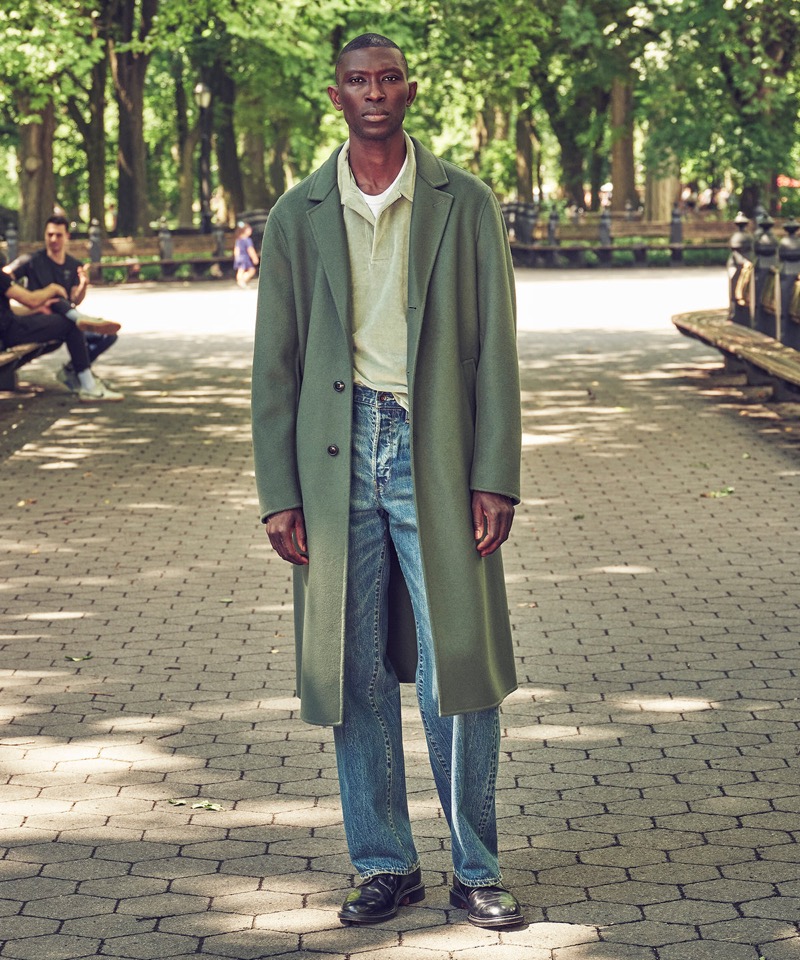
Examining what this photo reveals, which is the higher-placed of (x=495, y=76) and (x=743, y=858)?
(x=495, y=76)

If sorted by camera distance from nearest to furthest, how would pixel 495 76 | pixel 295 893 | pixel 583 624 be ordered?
pixel 295 893, pixel 583 624, pixel 495 76

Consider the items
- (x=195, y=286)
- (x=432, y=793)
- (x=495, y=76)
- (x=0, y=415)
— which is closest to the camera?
(x=432, y=793)

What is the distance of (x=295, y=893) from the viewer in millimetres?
4066

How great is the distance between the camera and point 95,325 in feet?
45.4

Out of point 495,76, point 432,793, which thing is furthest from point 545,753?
point 495,76

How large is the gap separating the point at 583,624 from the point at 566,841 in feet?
7.83

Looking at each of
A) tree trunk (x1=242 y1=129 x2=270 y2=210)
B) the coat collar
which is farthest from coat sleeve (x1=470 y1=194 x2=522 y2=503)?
tree trunk (x1=242 y1=129 x2=270 y2=210)

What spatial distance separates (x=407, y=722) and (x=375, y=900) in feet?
5.37

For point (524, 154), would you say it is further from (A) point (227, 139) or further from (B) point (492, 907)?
(B) point (492, 907)

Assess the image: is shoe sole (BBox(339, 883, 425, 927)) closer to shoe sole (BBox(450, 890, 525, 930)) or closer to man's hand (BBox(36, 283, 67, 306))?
shoe sole (BBox(450, 890, 525, 930))

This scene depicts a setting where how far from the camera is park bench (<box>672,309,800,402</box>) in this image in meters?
11.8

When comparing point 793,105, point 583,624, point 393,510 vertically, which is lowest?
point 583,624

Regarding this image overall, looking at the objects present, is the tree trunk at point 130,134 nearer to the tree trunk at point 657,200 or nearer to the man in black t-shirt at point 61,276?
the tree trunk at point 657,200

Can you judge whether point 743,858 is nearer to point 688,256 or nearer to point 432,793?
point 432,793
